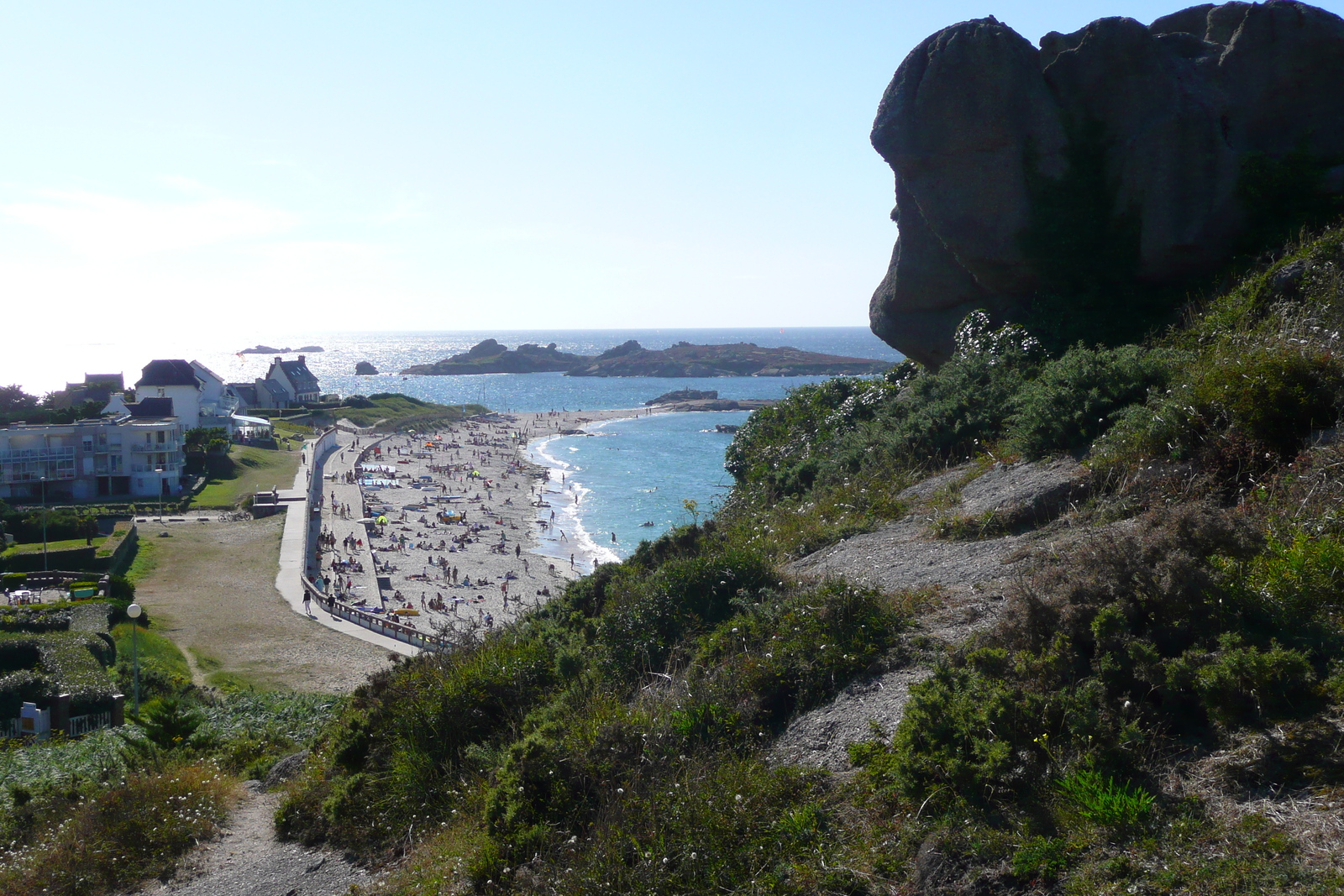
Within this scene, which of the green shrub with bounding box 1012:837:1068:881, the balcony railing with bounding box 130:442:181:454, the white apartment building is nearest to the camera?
the green shrub with bounding box 1012:837:1068:881

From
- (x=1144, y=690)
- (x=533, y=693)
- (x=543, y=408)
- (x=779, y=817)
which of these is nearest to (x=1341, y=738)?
(x=1144, y=690)

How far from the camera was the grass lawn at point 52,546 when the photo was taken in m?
31.2

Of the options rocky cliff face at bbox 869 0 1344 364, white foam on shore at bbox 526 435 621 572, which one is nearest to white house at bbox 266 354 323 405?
white foam on shore at bbox 526 435 621 572

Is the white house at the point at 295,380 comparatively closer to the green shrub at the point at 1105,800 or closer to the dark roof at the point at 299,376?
the dark roof at the point at 299,376

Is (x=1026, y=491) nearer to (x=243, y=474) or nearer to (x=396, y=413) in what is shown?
(x=243, y=474)

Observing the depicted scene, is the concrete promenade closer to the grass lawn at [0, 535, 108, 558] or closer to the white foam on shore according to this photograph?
the grass lawn at [0, 535, 108, 558]

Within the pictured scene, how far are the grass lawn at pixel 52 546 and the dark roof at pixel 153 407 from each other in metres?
25.8

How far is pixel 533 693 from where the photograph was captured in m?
6.73

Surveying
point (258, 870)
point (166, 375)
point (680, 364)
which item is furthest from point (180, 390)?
point (680, 364)

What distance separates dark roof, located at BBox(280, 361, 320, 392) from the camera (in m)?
93.9

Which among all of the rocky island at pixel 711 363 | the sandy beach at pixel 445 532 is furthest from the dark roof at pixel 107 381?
the rocky island at pixel 711 363

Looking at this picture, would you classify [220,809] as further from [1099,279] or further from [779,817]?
[1099,279]

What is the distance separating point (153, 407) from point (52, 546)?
28463 mm

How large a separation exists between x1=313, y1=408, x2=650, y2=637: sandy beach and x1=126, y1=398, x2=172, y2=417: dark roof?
10.8 meters
